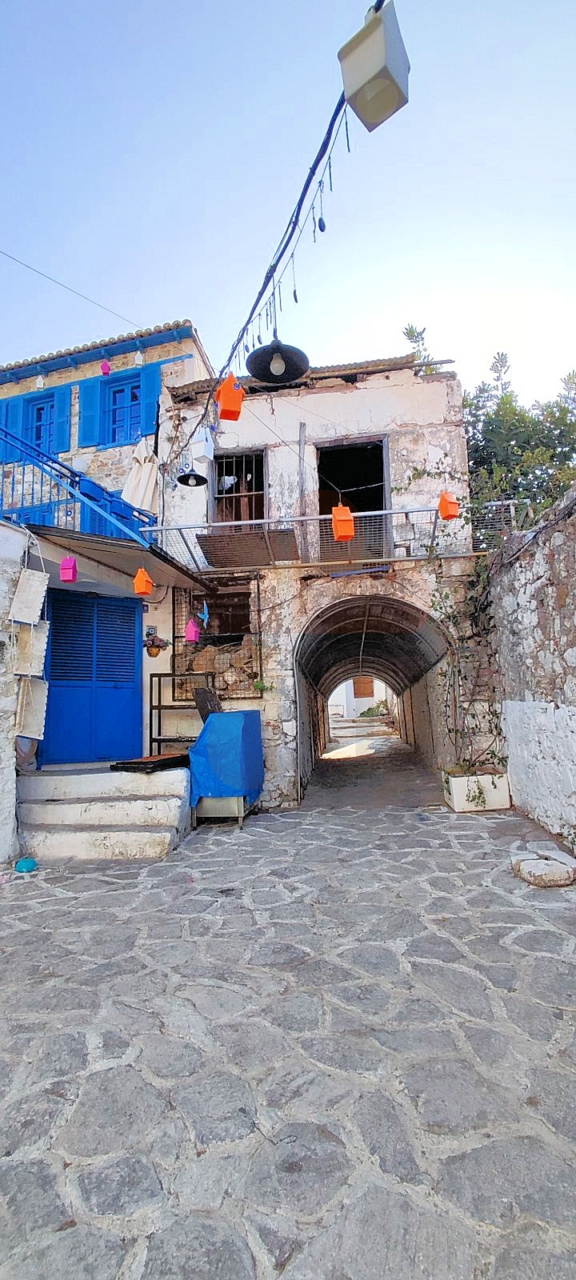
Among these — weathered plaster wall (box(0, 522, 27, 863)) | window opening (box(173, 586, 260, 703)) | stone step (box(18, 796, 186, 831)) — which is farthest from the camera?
window opening (box(173, 586, 260, 703))

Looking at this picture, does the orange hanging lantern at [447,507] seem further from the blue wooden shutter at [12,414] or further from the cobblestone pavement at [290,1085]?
the blue wooden shutter at [12,414]

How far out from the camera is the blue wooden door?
878 cm

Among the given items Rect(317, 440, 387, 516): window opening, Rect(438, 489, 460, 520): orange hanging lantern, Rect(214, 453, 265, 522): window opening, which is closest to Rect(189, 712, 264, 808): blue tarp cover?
Rect(438, 489, 460, 520): orange hanging lantern

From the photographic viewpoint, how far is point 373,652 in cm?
1638

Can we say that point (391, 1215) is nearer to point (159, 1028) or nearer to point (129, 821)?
point (159, 1028)

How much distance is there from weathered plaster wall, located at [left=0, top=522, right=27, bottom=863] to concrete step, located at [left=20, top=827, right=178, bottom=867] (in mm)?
280

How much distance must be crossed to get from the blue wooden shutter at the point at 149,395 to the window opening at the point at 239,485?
4.77ft

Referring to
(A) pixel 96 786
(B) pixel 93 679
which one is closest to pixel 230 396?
(A) pixel 96 786

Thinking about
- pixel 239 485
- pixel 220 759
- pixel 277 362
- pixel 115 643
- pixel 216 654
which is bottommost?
pixel 220 759

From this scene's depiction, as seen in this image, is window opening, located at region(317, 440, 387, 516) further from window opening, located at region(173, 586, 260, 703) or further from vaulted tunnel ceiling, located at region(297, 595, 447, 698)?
window opening, located at region(173, 586, 260, 703)

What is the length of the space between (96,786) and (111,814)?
56 cm

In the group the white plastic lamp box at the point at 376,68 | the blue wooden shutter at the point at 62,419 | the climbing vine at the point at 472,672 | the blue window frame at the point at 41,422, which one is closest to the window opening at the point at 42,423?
the blue window frame at the point at 41,422

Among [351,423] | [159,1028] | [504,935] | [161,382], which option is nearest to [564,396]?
[351,423]

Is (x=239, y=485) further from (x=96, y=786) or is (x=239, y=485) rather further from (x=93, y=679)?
(x=96, y=786)
